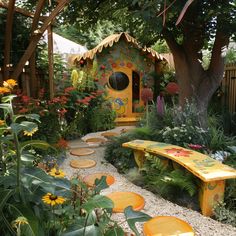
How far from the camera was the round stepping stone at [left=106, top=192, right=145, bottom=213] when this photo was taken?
3.13m

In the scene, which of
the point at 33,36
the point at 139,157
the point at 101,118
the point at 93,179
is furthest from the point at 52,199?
the point at 101,118

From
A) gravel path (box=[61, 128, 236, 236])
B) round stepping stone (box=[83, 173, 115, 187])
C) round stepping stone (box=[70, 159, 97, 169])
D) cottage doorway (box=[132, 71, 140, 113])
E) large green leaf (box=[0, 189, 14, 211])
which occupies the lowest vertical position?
gravel path (box=[61, 128, 236, 236])

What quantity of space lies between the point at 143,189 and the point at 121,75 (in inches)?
238

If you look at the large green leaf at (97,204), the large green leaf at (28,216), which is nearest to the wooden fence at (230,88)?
the large green leaf at (97,204)

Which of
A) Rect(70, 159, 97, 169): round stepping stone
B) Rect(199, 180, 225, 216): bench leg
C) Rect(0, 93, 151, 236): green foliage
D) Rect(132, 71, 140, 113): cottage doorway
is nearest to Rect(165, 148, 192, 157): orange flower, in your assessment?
Rect(199, 180, 225, 216): bench leg

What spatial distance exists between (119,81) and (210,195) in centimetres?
663

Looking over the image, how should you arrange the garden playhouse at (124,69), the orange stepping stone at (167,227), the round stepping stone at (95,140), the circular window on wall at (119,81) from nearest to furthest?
the orange stepping stone at (167,227)
the round stepping stone at (95,140)
the garden playhouse at (124,69)
the circular window on wall at (119,81)

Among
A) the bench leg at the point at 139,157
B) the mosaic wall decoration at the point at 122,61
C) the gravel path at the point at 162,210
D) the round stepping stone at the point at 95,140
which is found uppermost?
the mosaic wall decoration at the point at 122,61

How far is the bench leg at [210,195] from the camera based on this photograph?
310 cm

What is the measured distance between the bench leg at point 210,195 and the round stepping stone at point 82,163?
6.79 feet

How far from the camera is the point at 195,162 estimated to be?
3373 mm

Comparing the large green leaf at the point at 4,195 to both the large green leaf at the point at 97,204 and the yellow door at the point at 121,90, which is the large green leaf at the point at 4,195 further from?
the yellow door at the point at 121,90

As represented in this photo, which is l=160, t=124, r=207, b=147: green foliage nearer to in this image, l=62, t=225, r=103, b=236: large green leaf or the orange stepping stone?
the orange stepping stone

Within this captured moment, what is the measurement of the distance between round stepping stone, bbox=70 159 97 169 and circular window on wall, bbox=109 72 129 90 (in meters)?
4.71
